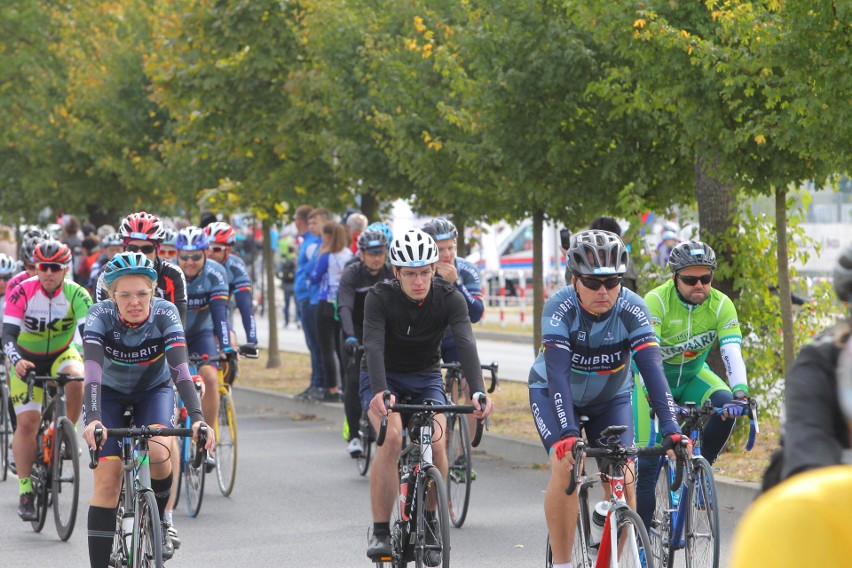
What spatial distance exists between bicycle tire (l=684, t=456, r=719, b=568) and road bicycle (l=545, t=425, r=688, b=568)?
0.86 meters

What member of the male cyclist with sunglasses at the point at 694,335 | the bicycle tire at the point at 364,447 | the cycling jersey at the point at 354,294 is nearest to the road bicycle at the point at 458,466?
the cycling jersey at the point at 354,294

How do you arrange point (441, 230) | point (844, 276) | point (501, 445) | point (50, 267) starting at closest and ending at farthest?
point (844, 276)
point (50, 267)
point (441, 230)
point (501, 445)

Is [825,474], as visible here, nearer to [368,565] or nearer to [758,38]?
[368,565]

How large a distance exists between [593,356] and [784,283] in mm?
5044

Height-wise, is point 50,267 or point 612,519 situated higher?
point 50,267

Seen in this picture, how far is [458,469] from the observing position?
10508mm

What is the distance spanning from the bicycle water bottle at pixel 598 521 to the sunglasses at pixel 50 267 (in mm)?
4810

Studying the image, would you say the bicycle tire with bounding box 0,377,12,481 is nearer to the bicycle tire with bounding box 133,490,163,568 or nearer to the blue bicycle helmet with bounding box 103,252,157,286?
the blue bicycle helmet with bounding box 103,252,157,286

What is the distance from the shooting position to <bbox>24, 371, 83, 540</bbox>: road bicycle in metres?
9.91

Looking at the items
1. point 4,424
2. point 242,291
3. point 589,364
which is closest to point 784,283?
point 242,291

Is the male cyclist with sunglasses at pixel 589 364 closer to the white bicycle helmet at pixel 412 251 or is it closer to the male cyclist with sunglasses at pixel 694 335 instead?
the white bicycle helmet at pixel 412 251

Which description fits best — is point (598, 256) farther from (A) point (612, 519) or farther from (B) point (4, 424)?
(B) point (4, 424)

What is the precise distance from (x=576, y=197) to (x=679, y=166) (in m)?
1.05

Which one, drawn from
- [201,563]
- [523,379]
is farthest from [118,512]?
[523,379]
